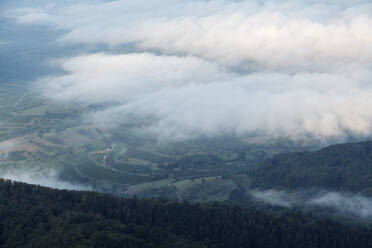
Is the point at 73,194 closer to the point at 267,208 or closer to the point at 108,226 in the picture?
the point at 108,226

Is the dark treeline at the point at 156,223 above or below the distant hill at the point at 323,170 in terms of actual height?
above

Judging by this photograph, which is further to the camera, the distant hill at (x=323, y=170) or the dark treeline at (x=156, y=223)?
the distant hill at (x=323, y=170)

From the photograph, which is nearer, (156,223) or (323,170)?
(156,223)

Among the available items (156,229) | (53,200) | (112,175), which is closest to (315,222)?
(156,229)

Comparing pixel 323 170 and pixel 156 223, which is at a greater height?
pixel 156 223
